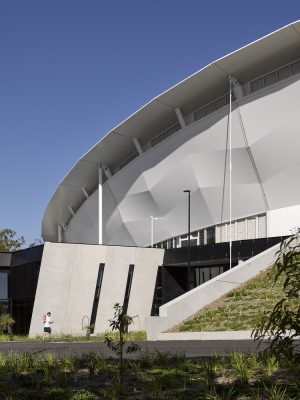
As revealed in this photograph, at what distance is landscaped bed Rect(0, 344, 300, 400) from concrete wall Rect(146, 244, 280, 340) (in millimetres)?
13782

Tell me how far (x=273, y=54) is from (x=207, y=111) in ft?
25.1

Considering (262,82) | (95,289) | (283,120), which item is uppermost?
(262,82)

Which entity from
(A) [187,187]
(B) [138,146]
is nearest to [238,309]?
(A) [187,187]

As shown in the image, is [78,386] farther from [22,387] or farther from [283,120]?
[283,120]

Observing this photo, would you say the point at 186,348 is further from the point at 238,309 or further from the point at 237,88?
the point at 237,88

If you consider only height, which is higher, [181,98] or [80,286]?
[181,98]

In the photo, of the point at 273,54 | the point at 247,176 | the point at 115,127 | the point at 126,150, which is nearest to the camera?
the point at 273,54

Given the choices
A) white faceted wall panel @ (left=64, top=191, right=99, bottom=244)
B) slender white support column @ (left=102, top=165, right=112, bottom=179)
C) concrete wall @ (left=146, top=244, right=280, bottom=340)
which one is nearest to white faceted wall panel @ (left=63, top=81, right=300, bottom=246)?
slender white support column @ (left=102, top=165, right=112, bottom=179)

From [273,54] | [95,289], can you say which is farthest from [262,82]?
[95,289]

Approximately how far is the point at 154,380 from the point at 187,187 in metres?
40.4

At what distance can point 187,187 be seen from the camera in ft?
159

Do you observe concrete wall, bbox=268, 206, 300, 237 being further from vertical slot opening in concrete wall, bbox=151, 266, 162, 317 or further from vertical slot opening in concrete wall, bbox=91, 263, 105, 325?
vertical slot opening in concrete wall, bbox=91, 263, 105, 325

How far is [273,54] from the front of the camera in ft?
134

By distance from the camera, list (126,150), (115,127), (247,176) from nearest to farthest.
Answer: (247,176), (115,127), (126,150)
